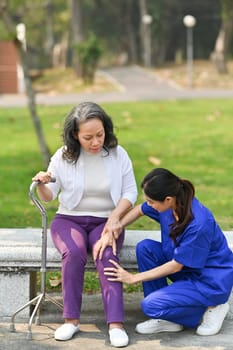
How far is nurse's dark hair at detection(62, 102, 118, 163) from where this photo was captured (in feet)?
13.1

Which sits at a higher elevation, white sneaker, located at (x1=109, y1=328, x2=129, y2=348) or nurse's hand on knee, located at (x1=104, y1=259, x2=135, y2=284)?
nurse's hand on knee, located at (x1=104, y1=259, x2=135, y2=284)

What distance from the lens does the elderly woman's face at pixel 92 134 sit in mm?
3979

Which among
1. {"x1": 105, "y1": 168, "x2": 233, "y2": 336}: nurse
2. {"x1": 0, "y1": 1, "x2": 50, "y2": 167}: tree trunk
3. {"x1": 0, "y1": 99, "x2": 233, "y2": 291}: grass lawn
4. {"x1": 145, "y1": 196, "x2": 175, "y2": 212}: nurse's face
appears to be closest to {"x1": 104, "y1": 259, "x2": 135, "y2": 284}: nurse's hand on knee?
{"x1": 105, "y1": 168, "x2": 233, "y2": 336}: nurse

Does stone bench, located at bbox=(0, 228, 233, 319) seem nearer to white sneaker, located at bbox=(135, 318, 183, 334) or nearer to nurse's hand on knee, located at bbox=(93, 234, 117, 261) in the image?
nurse's hand on knee, located at bbox=(93, 234, 117, 261)

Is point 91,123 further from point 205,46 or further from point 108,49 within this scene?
point 108,49

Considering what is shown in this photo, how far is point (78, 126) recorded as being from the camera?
4.01 meters

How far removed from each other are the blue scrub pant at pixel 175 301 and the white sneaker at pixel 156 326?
0.15 feet

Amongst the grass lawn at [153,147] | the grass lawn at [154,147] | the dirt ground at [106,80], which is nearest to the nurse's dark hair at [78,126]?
the grass lawn at [153,147]

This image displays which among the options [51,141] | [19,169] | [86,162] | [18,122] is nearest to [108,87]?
[18,122]

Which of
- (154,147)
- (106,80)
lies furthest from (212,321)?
(106,80)

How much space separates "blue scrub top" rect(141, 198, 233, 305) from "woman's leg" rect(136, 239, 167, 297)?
0.13ft

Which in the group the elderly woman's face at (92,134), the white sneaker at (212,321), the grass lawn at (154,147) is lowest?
the grass lawn at (154,147)

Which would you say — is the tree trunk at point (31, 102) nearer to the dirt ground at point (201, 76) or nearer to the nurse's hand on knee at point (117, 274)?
the nurse's hand on knee at point (117, 274)

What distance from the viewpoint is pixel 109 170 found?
4145 mm
